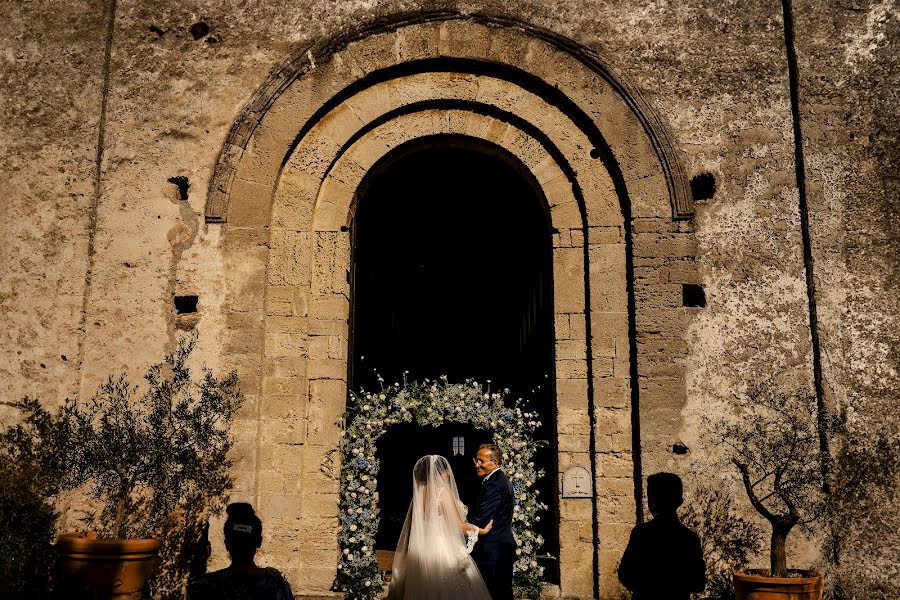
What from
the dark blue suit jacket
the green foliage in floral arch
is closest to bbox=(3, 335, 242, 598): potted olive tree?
the green foliage in floral arch

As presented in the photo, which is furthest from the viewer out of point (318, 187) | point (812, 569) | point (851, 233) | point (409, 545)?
point (318, 187)

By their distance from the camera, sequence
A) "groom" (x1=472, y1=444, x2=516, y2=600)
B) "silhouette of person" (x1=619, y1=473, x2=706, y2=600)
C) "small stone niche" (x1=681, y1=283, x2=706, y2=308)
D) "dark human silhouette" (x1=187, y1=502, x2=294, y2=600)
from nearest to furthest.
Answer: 1. "dark human silhouette" (x1=187, y1=502, x2=294, y2=600)
2. "silhouette of person" (x1=619, y1=473, x2=706, y2=600)
3. "groom" (x1=472, y1=444, x2=516, y2=600)
4. "small stone niche" (x1=681, y1=283, x2=706, y2=308)

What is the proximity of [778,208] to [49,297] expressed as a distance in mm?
6677

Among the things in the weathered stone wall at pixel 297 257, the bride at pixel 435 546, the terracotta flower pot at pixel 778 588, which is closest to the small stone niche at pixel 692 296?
the weathered stone wall at pixel 297 257

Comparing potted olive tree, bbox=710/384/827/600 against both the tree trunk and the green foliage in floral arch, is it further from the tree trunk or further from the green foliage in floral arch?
the green foliage in floral arch

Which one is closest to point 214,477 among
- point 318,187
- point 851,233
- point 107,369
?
point 107,369

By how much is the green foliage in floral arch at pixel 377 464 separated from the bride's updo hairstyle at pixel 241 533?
3.78 meters

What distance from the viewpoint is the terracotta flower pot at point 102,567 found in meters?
5.81

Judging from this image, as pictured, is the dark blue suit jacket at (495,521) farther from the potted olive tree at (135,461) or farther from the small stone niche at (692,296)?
the small stone niche at (692,296)

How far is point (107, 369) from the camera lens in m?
7.12

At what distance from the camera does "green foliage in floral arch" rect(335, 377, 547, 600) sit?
6844 millimetres

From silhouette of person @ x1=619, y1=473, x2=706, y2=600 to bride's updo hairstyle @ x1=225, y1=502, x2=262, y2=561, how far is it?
5.94 feet

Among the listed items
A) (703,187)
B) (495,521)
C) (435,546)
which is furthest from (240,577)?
(703,187)

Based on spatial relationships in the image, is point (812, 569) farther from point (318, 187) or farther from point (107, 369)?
point (107, 369)
